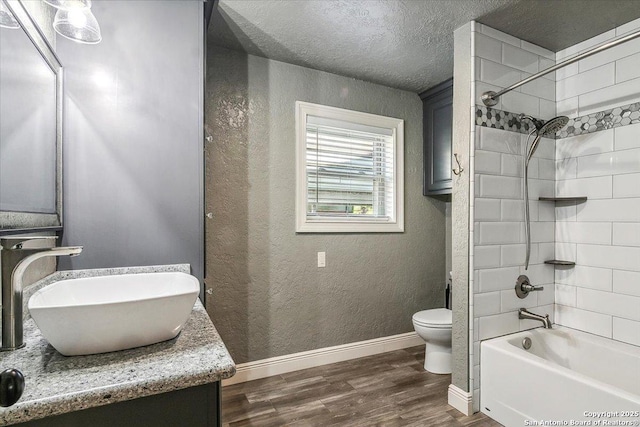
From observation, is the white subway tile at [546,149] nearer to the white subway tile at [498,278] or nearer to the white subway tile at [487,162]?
the white subway tile at [487,162]

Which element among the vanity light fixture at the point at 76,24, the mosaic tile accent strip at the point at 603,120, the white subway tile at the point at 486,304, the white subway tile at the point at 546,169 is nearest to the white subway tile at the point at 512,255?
the white subway tile at the point at 486,304

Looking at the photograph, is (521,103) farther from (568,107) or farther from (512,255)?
(512,255)

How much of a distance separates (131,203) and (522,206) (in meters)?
2.31

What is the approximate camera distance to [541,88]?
236 centimetres

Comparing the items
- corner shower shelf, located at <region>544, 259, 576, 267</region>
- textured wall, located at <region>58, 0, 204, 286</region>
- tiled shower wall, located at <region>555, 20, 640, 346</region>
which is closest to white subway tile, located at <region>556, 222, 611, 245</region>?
tiled shower wall, located at <region>555, 20, 640, 346</region>

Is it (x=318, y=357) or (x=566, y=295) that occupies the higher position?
(x=566, y=295)

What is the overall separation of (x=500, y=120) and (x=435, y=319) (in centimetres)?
149

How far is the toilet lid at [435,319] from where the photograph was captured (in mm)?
2520

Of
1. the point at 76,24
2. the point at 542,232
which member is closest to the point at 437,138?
Result: the point at 542,232

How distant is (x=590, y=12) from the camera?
1.96m

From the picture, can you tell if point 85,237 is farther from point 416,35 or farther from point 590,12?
point 590,12

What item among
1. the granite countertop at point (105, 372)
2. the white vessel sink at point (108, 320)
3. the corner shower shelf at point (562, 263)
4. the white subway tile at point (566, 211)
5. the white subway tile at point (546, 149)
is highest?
the white subway tile at point (546, 149)

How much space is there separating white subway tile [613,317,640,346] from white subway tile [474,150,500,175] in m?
1.16

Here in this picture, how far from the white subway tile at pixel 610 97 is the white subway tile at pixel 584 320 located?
4.34 feet
